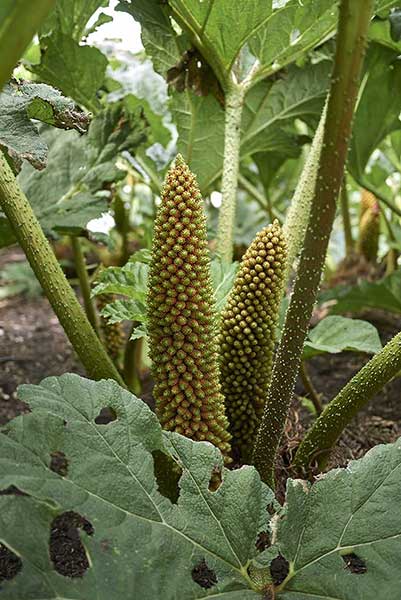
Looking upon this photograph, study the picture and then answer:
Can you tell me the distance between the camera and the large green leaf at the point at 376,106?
6.08 ft

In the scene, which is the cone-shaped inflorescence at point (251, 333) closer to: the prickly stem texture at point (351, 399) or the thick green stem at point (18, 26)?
the prickly stem texture at point (351, 399)

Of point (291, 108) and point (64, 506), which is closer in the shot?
point (64, 506)

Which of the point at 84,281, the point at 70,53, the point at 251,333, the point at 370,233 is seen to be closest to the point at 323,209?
the point at 251,333

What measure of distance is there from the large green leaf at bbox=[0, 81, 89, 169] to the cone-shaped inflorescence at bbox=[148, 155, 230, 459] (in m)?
0.17

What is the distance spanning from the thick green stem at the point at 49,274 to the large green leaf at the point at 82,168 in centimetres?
44

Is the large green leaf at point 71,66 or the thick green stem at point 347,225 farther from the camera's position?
the thick green stem at point 347,225

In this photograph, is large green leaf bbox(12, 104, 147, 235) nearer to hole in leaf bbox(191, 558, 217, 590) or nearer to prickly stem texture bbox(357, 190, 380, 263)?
hole in leaf bbox(191, 558, 217, 590)

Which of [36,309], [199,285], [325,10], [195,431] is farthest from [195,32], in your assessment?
[36,309]

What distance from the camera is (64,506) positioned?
2.61 ft

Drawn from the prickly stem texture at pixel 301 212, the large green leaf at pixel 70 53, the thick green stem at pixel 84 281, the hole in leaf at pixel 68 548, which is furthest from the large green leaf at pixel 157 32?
the hole in leaf at pixel 68 548

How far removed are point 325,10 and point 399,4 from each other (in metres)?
0.17

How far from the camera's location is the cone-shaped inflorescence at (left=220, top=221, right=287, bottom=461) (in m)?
1.17

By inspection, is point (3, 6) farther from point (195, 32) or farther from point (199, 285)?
point (195, 32)

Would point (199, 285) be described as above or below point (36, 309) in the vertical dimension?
above
